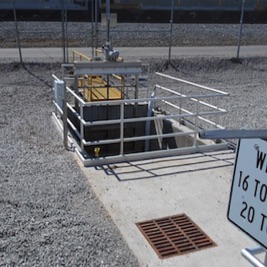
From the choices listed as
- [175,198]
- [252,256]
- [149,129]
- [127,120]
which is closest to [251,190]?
[252,256]

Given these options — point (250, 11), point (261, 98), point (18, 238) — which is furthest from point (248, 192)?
point (250, 11)

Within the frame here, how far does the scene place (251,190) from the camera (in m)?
1.81

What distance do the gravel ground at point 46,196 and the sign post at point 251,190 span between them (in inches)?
93.7

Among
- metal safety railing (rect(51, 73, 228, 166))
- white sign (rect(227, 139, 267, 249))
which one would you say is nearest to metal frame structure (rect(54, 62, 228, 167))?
metal safety railing (rect(51, 73, 228, 166))

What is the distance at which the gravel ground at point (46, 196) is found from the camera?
408 centimetres

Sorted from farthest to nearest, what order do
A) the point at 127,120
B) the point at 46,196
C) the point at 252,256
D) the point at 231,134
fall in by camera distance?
1. the point at 127,120
2. the point at 46,196
3. the point at 252,256
4. the point at 231,134

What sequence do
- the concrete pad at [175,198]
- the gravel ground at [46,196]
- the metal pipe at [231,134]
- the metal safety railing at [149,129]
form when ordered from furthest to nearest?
1. the metal safety railing at [149,129]
2. the concrete pad at [175,198]
3. the gravel ground at [46,196]
4. the metal pipe at [231,134]

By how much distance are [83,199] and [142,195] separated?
827 millimetres

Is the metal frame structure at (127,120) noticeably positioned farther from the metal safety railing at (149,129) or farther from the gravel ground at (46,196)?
the gravel ground at (46,196)

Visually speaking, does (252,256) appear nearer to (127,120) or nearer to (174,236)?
(174,236)

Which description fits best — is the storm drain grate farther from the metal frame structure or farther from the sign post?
the sign post

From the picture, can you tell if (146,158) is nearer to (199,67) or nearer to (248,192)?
(248,192)

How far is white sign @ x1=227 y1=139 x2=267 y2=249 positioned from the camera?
5.72 ft

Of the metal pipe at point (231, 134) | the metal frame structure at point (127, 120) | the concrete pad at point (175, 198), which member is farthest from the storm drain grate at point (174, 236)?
the metal pipe at point (231, 134)
